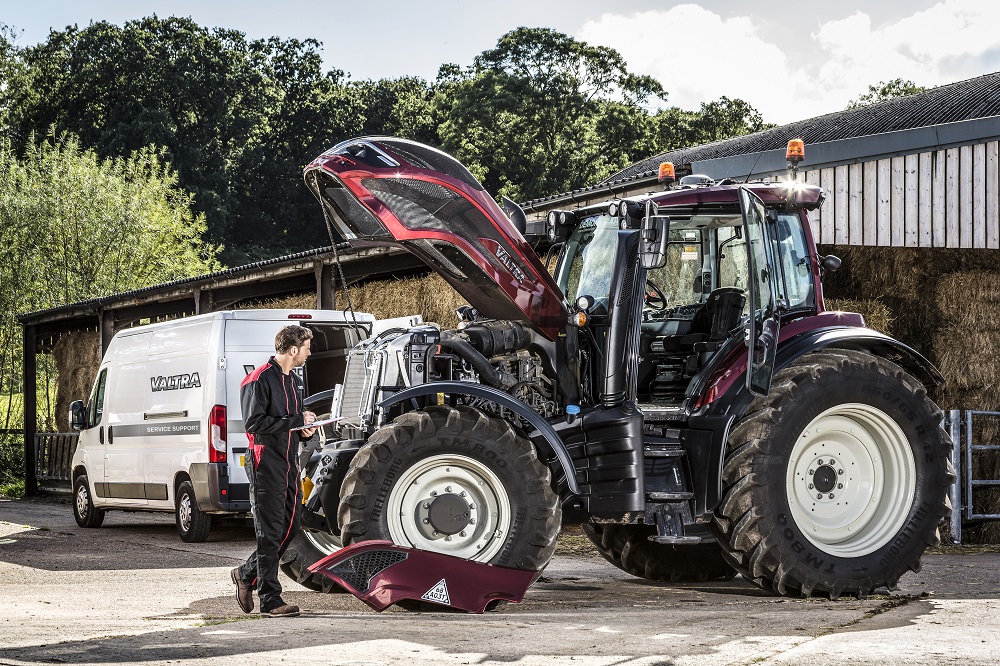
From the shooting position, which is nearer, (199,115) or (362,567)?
(362,567)

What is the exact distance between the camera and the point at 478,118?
5734 cm

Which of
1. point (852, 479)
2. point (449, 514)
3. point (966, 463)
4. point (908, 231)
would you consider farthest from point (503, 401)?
point (908, 231)

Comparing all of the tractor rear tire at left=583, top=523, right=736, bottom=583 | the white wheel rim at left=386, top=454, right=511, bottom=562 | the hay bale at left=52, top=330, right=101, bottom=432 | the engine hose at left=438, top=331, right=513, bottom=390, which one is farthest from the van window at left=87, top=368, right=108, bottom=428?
the hay bale at left=52, top=330, right=101, bottom=432

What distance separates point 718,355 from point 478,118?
49.9 metres

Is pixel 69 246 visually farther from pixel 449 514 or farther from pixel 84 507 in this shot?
pixel 449 514

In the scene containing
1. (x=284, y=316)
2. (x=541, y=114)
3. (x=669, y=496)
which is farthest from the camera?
(x=541, y=114)

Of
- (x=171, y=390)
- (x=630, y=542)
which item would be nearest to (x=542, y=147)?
(x=171, y=390)

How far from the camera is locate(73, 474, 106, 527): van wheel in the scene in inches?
655

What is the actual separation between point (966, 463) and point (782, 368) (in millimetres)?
5292

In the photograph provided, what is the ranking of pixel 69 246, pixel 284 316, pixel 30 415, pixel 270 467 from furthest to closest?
pixel 69 246 → pixel 30 415 → pixel 284 316 → pixel 270 467

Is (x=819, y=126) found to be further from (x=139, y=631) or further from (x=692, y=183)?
(x=139, y=631)

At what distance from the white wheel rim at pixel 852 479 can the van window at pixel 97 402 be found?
10.2 meters

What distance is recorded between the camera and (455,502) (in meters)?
7.60

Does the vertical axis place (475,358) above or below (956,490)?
above
